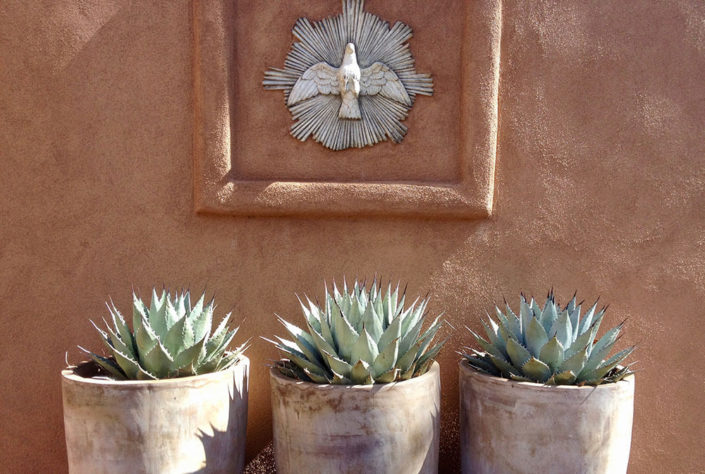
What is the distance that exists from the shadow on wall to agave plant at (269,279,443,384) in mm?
228

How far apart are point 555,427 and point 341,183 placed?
1.57m

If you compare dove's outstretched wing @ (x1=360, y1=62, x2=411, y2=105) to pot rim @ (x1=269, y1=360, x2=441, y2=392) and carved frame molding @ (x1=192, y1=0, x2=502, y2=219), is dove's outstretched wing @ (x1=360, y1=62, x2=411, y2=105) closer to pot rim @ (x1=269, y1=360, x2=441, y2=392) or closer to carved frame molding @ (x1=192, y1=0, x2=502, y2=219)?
carved frame molding @ (x1=192, y1=0, x2=502, y2=219)

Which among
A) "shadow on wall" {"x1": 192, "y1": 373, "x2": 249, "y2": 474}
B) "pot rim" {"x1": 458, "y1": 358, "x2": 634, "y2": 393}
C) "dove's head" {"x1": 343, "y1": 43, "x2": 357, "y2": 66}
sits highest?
"dove's head" {"x1": 343, "y1": 43, "x2": 357, "y2": 66}

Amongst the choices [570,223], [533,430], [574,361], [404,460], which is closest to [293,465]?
[404,460]

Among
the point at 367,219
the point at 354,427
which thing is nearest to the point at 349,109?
the point at 367,219

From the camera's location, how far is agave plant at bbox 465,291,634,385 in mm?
2924

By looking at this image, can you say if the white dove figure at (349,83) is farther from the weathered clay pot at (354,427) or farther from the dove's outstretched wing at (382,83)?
the weathered clay pot at (354,427)

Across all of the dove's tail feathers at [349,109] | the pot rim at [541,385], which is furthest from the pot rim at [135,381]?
the dove's tail feathers at [349,109]

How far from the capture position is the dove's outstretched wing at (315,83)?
11.6ft

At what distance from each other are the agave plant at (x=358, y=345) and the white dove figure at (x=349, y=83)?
1.09m

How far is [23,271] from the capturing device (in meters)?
3.48

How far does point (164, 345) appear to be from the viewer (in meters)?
2.95

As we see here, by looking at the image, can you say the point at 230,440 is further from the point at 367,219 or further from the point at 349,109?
the point at 349,109

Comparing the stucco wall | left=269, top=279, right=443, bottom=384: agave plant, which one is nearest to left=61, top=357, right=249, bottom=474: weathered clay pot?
left=269, top=279, right=443, bottom=384: agave plant
